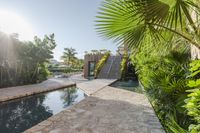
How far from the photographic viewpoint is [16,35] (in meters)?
15.9

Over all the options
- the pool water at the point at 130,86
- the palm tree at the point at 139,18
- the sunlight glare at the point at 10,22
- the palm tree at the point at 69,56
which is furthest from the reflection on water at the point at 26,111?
the palm tree at the point at 69,56

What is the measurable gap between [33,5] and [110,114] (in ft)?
35.3

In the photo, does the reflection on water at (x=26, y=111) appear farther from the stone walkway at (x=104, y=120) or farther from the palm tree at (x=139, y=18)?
the palm tree at (x=139, y=18)

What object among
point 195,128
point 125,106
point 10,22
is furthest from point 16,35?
point 195,128

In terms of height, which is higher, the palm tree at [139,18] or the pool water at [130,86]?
the palm tree at [139,18]

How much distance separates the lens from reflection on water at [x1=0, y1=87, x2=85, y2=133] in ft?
21.5

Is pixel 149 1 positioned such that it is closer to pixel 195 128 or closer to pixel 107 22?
pixel 107 22

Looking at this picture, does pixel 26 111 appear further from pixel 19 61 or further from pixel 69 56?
pixel 69 56

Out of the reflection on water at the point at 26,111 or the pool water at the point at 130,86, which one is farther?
the pool water at the point at 130,86

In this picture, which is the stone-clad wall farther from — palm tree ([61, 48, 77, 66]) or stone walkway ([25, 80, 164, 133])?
palm tree ([61, 48, 77, 66])

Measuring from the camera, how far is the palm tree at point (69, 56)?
53.3 m

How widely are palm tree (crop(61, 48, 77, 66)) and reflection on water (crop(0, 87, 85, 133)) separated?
137 ft

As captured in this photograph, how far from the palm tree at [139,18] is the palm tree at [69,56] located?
166ft

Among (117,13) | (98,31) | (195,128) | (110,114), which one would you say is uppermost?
(117,13)
